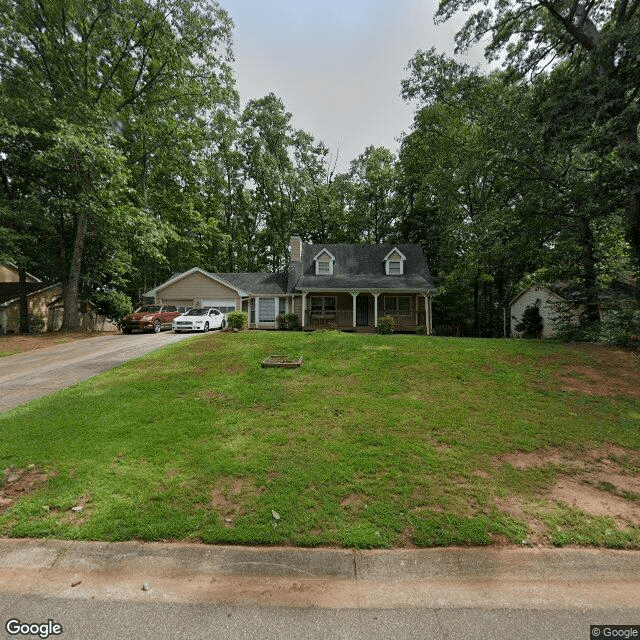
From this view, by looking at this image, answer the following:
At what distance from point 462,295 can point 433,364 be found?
19695mm

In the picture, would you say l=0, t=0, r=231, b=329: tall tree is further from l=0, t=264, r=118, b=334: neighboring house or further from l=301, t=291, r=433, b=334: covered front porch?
l=301, t=291, r=433, b=334: covered front porch

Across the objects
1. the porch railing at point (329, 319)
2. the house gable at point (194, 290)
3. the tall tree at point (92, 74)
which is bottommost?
the porch railing at point (329, 319)

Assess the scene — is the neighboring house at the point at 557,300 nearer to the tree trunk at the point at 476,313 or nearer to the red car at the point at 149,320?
the tree trunk at the point at 476,313

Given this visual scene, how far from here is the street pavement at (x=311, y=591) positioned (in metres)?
2.40

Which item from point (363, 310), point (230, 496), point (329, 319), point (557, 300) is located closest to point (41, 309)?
point (329, 319)

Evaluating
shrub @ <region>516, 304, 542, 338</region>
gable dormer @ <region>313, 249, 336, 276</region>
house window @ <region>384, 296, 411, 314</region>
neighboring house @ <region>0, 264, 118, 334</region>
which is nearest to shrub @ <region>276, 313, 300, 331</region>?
gable dormer @ <region>313, 249, 336, 276</region>

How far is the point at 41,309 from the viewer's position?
27.1m

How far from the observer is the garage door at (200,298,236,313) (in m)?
23.8

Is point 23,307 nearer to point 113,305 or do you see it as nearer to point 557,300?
point 113,305

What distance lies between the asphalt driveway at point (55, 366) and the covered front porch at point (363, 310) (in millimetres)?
Answer: 11374

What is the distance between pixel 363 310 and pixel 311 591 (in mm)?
21388

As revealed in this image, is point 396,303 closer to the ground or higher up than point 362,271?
closer to the ground

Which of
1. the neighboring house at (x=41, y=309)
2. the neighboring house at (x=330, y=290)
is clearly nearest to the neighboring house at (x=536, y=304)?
the neighboring house at (x=330, y=290)

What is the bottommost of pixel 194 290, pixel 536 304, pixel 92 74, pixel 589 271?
pixel 536 304
